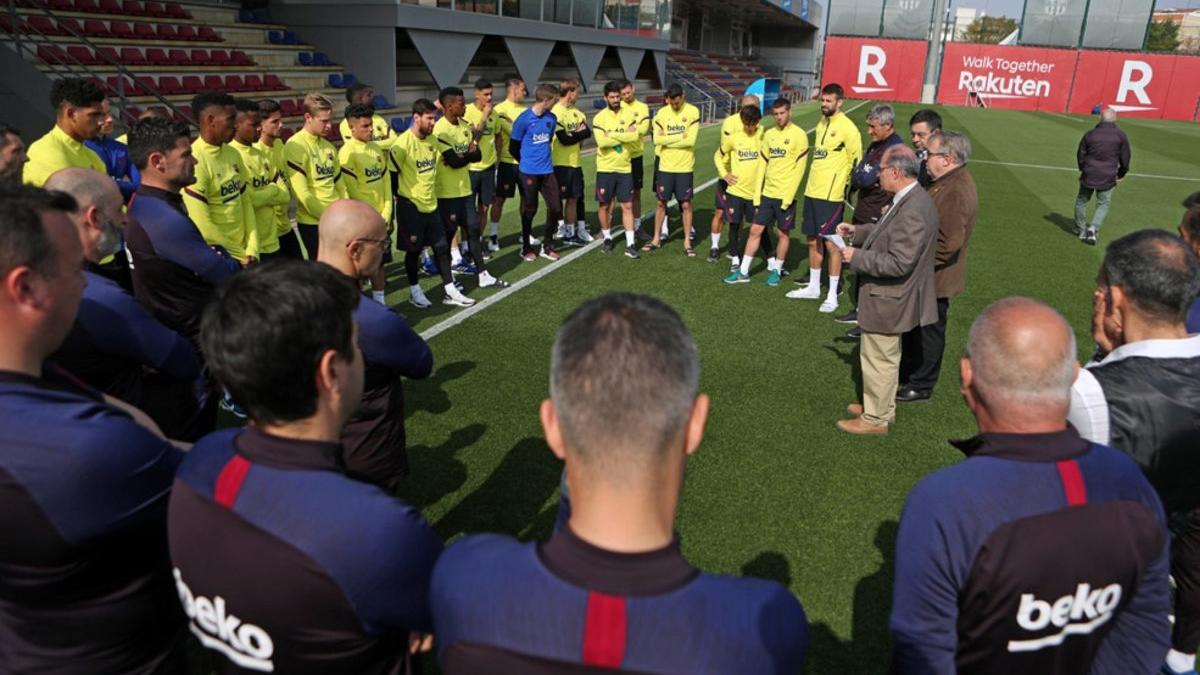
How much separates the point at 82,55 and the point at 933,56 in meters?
49.2

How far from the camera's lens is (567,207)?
34.3 feet

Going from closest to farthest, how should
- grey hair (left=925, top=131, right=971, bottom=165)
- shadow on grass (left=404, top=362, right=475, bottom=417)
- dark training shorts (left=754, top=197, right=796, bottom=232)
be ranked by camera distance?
grey hair (left=925, top=131, right=971, bottom=165)
shadow on grass (left=404, top=362, right=475, bottom=417)
dark training shorts (left=754, top=197, right=796, bottom=232)

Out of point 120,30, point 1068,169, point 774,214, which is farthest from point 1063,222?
point 120,30

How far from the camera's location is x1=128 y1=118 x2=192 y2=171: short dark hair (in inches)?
164

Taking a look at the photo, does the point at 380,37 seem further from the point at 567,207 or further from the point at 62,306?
the point at 62,306

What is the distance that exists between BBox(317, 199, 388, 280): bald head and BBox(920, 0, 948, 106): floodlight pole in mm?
52378

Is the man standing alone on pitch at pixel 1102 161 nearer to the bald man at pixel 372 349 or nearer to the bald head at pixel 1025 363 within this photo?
the bald head at pixel 1025 363

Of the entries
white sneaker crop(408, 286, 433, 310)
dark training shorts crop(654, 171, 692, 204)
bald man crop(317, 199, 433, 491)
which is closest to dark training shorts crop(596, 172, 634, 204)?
dark training shorts crop(654, 171, 692, 204)

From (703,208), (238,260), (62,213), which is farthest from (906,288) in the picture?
(703,208)

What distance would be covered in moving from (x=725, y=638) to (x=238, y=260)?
5643 millimetres

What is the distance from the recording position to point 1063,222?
1328 centimetres

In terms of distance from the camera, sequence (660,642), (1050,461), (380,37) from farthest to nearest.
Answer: (380,37) → (1050,461) → (660,642)

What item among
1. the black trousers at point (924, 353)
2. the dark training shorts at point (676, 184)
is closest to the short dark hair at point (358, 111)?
the dark training shorts at point (676, 184)

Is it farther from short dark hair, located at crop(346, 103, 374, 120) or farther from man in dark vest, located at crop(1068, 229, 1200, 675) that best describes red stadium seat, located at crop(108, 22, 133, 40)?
man in dark vest, located at crop(1068, 229, 1200, 675)
